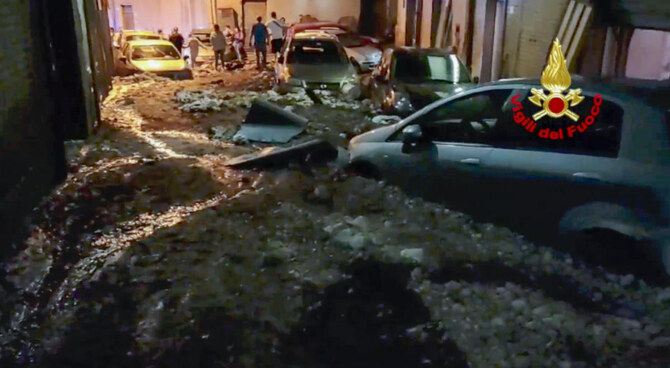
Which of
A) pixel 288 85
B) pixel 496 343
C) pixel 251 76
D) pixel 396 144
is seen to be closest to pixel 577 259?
pixel 496 343

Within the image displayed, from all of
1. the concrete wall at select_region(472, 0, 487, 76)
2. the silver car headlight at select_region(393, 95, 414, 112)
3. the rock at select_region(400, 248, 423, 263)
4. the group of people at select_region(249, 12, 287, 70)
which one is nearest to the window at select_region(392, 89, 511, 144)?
the rock at select_region(400, 248, 423, 263)

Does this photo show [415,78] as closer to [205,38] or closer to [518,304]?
[518,304]

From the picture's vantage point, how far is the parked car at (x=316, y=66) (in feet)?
48.7

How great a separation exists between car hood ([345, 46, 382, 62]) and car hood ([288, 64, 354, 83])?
3754mm

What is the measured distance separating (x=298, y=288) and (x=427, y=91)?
734 centimetres

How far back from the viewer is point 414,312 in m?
4.70

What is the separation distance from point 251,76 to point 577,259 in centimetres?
1774

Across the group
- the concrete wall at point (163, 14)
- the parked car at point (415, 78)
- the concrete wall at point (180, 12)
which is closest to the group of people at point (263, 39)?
the concrete wall at point (180, 12)

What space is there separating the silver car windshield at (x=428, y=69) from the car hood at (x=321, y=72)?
2.68 meters

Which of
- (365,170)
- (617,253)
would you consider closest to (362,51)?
(365,170)

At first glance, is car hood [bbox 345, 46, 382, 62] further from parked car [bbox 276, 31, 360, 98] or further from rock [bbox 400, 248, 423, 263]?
rock [bbox 400, 248, 423, 263]

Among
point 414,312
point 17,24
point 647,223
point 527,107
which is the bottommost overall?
point 414,312

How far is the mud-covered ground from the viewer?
13.7 ft

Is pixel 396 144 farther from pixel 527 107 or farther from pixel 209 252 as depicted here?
pixel 209 252
